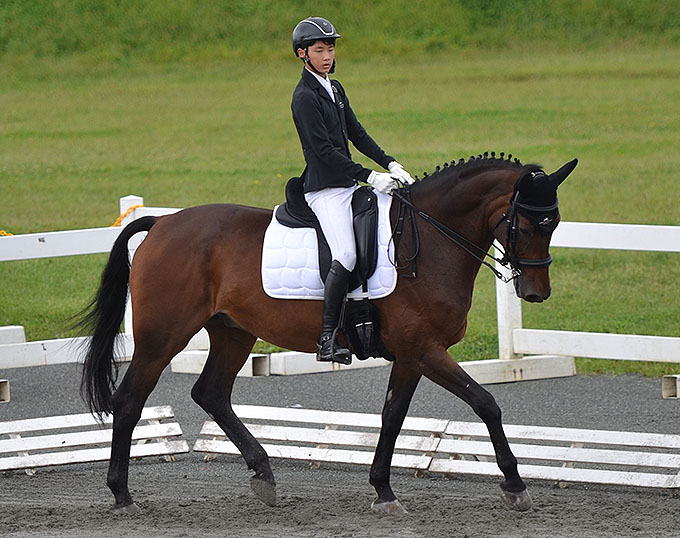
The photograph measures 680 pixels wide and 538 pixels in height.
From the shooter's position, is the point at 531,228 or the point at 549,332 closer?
the point at 531,228

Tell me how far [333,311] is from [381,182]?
0.78 m

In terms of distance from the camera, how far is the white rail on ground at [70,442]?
302 inches

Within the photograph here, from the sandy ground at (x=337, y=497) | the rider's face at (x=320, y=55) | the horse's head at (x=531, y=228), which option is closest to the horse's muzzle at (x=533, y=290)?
the horse's head at (x=531, y=228)

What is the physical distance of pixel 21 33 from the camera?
40312 millimetres

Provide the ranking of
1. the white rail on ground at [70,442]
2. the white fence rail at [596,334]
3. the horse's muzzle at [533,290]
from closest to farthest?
the horse's muzzle at [533,290] < the white rail on ground at [70,442] < the white fence rail at [596,334]

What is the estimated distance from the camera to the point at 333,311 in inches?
260

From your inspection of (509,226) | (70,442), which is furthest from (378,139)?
(509,226)

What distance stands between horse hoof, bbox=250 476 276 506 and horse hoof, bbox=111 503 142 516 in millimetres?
680

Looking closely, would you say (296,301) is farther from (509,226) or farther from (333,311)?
(509,226)

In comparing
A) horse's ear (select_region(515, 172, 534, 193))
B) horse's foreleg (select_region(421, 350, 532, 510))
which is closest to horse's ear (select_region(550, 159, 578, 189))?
horse's ear (select_region(515, 172, 534, 193))

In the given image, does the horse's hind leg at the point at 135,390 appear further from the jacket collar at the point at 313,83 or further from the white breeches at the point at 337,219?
the jacket collar at the point at 313,83

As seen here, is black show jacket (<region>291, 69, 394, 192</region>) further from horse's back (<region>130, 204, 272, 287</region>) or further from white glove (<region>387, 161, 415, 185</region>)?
horse's back (<region>130, 204, 272, 287</region>)

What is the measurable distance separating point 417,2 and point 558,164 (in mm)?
21044

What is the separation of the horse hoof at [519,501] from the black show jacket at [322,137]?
196cm
